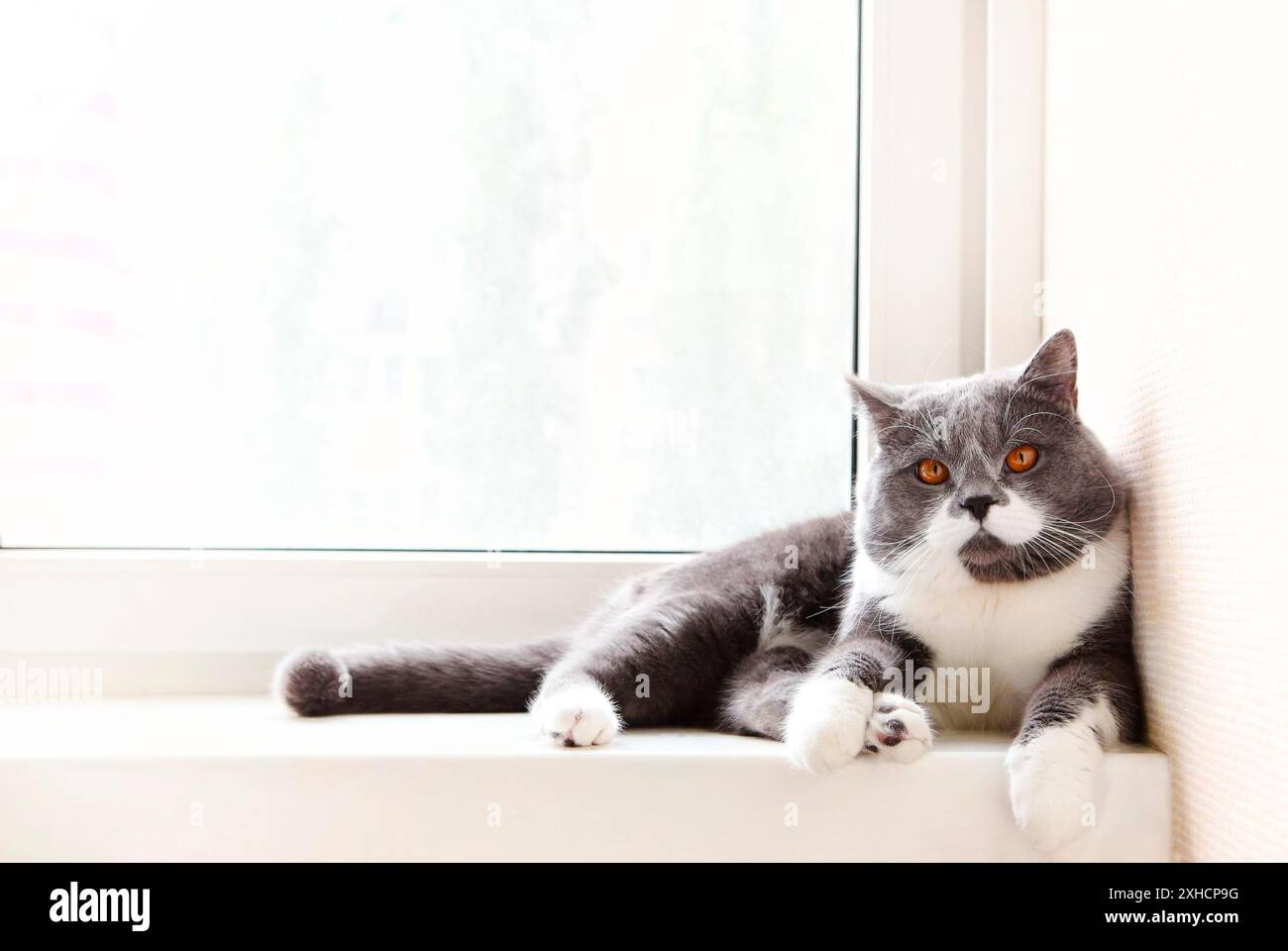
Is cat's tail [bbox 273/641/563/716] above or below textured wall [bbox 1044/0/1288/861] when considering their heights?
below

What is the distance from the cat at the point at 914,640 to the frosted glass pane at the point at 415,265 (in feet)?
0.92

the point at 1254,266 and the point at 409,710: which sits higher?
the point at 1254,266

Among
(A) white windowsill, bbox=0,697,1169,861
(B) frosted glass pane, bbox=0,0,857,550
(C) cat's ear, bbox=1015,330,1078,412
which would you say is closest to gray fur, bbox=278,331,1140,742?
(C) cat's ear, bbox=1015,330,1078,412

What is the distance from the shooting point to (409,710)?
49.3 inches

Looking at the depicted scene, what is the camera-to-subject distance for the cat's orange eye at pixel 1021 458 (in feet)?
3.51

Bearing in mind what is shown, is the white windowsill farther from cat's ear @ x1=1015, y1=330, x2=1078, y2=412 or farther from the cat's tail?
cat's ear @ x1=1015, y1=330, x2=1078, y2=412

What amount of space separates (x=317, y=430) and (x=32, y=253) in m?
0.47

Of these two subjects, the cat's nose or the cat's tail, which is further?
the cat's tail

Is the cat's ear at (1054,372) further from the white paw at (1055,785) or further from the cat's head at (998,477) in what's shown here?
the white paw at (1055,785)

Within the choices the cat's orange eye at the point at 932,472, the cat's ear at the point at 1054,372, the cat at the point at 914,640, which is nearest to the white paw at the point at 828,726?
the cat at the point at 914,640

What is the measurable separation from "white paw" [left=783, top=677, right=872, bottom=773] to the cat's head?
7.9 inches

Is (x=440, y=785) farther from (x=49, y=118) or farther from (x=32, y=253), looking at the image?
(x=49, y=118)

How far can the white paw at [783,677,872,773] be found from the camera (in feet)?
A: 3.04
